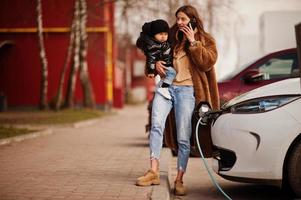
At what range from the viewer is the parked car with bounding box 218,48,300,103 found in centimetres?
1016

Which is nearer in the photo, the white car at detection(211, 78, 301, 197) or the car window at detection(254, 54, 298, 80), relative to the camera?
the white car at detection(211, 78, 301, 197)

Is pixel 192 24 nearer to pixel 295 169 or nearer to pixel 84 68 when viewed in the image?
pixel 295 169

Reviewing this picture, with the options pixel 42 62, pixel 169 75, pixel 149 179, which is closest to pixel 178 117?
pixel 169 75

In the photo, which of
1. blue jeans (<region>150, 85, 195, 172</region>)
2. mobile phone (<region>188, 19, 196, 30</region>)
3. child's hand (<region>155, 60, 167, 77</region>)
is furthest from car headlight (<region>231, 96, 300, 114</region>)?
mobile phone (<region>188, 19, 196, 30</region>)

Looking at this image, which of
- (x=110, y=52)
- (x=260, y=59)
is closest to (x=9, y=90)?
(x=110, y=52)

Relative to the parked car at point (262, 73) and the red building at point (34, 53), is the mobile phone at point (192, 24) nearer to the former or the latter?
the parked car at point (262, 73)

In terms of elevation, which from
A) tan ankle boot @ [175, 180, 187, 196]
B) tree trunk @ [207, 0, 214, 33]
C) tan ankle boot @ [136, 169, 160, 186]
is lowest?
tan ankle boot @ [175, 180, 187, 196]

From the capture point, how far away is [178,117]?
6.75m

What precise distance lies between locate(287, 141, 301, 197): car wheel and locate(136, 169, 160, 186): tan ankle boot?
1.41 metres

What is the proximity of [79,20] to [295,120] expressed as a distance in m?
20.8

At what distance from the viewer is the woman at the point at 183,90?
6660 millimetres

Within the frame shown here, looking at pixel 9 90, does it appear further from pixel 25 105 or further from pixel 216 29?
pixel 216 29

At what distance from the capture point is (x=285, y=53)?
10422 mm

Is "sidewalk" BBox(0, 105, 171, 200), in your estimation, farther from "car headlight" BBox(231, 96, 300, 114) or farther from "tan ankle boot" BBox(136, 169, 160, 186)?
"car headlight" BBox(231, 96, 300, 114)
